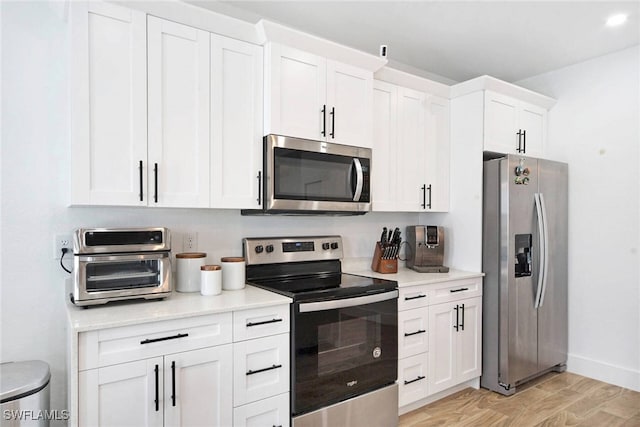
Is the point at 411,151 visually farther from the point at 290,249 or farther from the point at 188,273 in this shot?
the point at 188,273

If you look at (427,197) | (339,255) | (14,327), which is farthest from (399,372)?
(14,327)

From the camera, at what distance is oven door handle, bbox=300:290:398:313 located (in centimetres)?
211

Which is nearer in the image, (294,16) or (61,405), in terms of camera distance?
(61,405)

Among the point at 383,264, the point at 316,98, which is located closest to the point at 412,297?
the point at 383,264

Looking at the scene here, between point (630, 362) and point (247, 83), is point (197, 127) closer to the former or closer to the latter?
point (247, 83)

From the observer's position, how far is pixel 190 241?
2.45 meters

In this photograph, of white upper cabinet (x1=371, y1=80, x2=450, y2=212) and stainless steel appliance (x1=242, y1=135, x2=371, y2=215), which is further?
white upper cabinet (x1=371, y1=80, x2=450, y2=212)

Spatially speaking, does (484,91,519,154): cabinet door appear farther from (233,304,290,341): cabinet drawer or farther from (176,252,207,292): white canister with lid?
(176,252,207,292): white canister with lid

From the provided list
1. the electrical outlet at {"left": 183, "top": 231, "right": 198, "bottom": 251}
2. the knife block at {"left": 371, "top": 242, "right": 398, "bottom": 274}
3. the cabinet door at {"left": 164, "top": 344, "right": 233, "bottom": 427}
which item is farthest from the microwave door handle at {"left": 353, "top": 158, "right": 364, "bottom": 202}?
the cabinet door at {"left": 164, "top": 344, "right": 233, "bottom": 427}

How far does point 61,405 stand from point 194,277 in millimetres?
909

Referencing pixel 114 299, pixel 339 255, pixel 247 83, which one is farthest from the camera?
pixel 339 255

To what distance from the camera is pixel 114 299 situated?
186 cm

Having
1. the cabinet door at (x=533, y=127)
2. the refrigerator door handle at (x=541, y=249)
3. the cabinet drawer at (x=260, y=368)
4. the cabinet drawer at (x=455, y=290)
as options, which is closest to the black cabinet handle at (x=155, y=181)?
the cabinet drawer at (x=260, y=368)

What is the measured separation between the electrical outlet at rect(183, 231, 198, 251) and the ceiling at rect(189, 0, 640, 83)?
4.68ft
